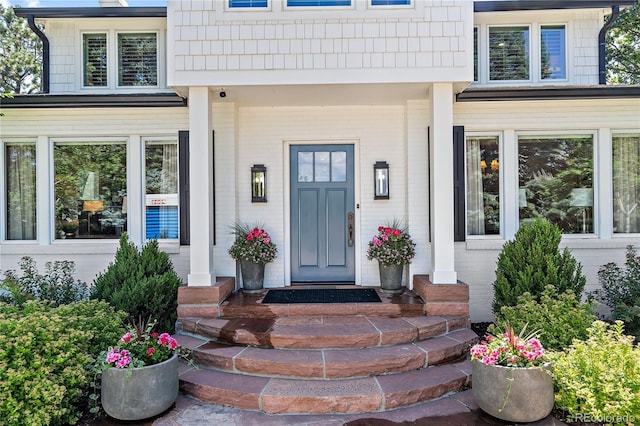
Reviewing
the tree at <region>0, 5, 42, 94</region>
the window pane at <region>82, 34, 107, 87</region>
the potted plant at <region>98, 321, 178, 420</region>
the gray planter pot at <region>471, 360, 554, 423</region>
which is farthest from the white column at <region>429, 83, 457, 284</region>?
the tree at <region>0, 5, 42, 94</region>

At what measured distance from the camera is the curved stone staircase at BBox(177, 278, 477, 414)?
3586 millimetres

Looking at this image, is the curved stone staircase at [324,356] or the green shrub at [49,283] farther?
the green shrub at [49,283]

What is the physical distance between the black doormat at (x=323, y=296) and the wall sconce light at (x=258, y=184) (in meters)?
1.36

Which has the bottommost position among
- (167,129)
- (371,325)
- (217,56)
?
(371,325)

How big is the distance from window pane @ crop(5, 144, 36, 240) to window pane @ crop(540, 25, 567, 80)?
8145 mm

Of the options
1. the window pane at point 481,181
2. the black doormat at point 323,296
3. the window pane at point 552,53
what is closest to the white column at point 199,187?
the black doormat at point 323,296

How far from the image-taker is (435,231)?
504 cm

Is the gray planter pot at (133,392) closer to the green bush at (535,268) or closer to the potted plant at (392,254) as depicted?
the potted plant at (392,254)

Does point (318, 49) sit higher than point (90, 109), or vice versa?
point (318, 49)

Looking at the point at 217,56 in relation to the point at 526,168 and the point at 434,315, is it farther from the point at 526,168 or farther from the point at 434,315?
the point at 526,168

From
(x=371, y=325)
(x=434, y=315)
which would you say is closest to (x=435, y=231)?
(x=434, y=315)

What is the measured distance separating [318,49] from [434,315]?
355cm

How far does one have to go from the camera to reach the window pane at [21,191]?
621 cm

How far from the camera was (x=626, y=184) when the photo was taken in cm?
606
